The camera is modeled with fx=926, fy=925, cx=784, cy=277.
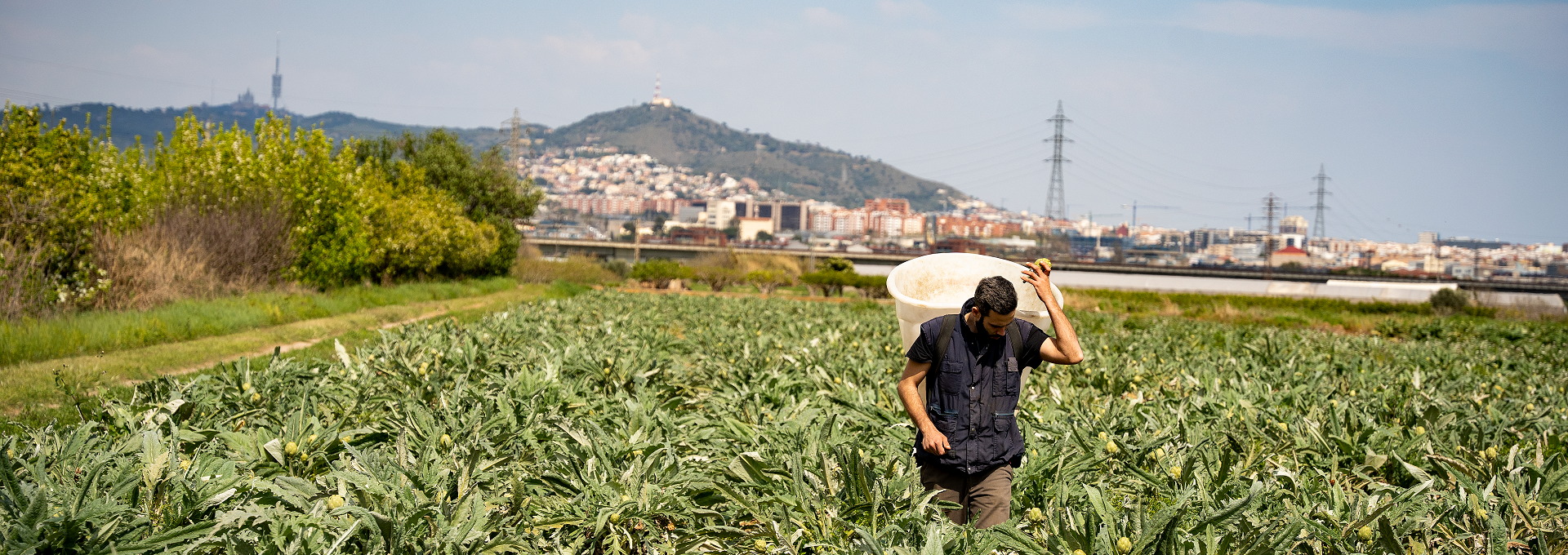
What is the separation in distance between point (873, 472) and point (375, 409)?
3.10 metres

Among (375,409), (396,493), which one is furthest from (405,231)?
(396,493)

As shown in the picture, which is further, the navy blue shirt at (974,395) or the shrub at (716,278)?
the shrub at (716,278)

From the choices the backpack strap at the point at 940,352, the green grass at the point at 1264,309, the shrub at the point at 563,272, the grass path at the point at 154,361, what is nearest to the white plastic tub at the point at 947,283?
the backpack strap at the point at 940,352

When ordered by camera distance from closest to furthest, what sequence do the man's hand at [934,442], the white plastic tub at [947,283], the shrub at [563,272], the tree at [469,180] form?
the man's hand at [934,442], the white plastic tub at [947,283], the tree at [469,180], the shrub at [563,272]

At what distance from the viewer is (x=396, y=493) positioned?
3322 millimetres

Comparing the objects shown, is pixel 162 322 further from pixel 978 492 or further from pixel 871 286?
pixel 871 286

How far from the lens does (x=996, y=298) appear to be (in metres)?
3.65

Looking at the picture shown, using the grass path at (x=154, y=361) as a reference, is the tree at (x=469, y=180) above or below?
above

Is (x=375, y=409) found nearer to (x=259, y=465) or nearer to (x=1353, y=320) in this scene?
(x=259, y=465)

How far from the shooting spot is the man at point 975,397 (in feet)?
12.8

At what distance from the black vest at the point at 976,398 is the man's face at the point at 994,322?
0.22 ft

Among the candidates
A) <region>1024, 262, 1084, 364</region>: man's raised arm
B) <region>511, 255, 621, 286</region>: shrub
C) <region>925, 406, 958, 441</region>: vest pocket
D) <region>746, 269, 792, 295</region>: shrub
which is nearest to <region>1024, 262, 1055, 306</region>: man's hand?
<region>1024, 262, 1084, 364</region>: man's raised arm

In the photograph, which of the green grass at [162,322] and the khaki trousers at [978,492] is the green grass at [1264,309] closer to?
the green grass at [162,322]

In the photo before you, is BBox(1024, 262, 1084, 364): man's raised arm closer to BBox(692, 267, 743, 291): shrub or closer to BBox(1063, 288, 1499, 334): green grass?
BBox(1063, 288, 1499, 334): green grass
